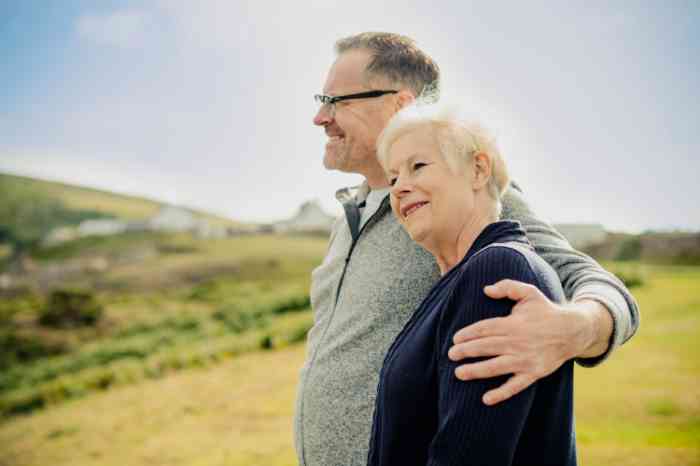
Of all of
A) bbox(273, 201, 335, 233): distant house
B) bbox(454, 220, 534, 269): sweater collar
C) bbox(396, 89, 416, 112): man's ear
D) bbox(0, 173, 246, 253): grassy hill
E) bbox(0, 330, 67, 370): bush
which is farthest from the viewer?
bbox(0, 173, 246, 253): grassy hill

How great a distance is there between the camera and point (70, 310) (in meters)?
22.6

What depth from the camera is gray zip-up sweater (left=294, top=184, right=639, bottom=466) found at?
73.6 inches

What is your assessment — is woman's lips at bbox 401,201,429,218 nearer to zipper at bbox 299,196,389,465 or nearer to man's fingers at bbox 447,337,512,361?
man's fingers at bbox 447,337,512,361

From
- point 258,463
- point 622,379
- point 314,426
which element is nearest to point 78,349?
point 258,463

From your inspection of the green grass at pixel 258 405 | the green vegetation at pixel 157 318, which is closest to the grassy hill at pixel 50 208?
the green vegetation at pixel 157 318

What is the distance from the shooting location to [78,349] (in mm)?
19906

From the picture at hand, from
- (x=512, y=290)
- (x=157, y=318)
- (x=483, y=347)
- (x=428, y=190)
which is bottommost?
(x=157, y=318)

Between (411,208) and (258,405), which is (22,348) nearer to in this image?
(258,405)

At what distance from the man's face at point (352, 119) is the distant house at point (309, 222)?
32.2 m

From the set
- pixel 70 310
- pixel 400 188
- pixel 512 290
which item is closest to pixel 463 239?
pixel 400 188

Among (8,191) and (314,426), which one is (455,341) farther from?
(8,191)

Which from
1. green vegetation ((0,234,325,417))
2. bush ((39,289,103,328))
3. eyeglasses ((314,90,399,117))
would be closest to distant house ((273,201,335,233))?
green vegetation ((0,234,325,417))

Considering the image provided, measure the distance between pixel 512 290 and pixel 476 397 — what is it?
228mm

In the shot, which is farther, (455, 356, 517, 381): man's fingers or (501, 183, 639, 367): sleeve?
(501, 183, 639, 367): sleeve
